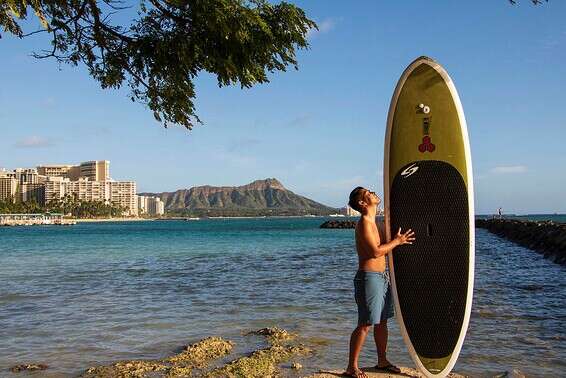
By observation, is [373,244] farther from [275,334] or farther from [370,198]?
[275,334]

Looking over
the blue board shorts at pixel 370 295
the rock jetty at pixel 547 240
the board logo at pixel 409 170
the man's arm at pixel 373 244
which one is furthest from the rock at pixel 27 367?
the rock jetty at pixel 547 240

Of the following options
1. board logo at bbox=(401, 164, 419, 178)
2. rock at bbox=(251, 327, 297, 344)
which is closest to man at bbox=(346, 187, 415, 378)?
board logo at bbox=(401, 164, 419, 178)

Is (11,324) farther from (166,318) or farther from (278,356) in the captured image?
(278,356)


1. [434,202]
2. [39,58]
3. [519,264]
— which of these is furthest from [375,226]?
[519,264]

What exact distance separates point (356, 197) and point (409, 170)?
682 mm

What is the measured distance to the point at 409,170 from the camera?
17.2ft

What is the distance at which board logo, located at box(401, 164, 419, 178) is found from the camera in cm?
521

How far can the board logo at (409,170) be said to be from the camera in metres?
5.21

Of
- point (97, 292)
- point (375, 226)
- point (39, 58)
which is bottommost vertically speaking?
point (97, 292)

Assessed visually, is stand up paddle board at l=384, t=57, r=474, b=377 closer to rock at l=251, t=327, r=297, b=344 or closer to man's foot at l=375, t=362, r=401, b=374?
man's foot at l=375, t=362, r=401, b=374

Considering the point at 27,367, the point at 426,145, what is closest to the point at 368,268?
the point at 426,145

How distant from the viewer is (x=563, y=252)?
838 inches

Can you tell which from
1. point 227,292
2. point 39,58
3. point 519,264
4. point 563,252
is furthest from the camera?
point 563,252

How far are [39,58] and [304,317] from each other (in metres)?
5.76
